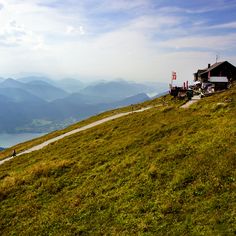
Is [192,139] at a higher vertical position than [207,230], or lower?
higher

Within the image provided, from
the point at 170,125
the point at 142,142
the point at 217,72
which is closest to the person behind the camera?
the point at 142,142

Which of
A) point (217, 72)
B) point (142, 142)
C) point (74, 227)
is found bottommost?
point (74, 227)

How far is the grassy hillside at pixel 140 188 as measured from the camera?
66.1 ft

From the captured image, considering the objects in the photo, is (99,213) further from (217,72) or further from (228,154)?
(217,72)

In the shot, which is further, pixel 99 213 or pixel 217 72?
pixel 217 72

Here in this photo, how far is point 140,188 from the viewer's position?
25031 mm

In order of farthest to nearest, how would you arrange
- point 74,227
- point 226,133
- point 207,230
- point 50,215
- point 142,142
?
point 142,142 < point 226,133 < point 50,215 < point 74,227 < point 207,230

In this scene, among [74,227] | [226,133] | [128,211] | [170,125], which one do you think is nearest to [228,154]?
[226,133]

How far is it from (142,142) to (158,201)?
50.0 feet

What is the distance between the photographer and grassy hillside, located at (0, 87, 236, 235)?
2016 centimetres

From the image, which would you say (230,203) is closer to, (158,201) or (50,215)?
(158,201)

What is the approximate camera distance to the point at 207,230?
17.8 meters

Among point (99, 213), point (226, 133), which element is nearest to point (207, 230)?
point (99, 213)

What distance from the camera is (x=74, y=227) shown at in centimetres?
2203
